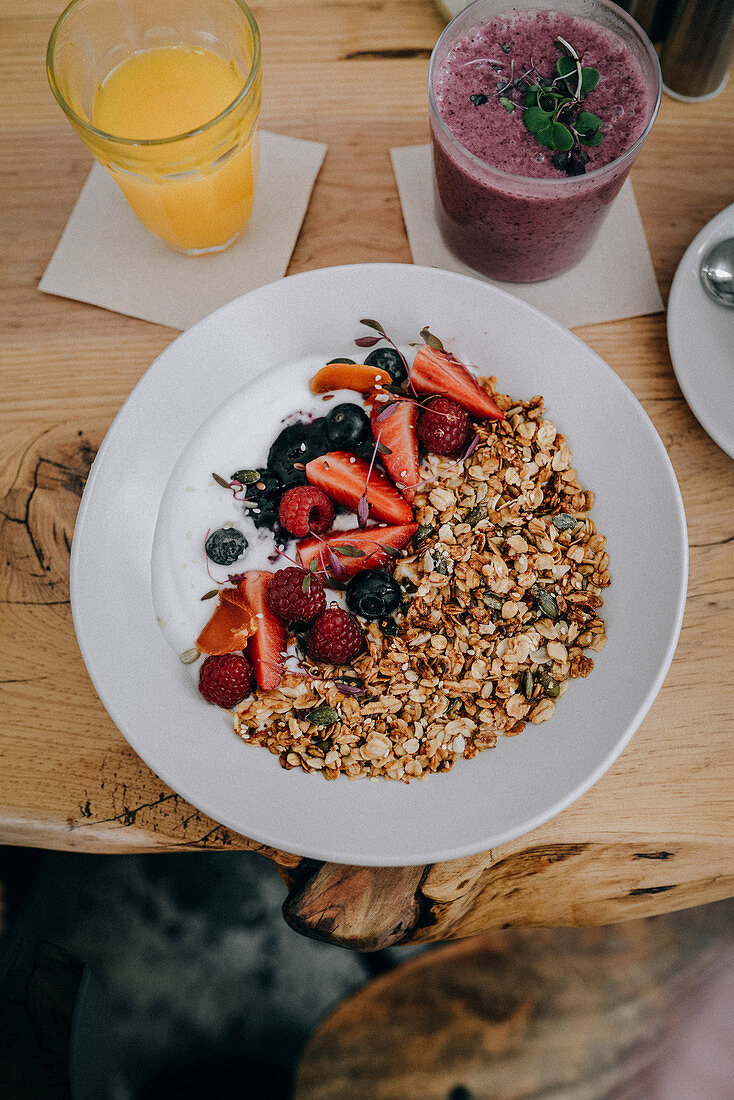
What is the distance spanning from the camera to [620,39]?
0.80 meters

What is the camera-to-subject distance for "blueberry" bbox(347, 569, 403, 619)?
32.1 inches

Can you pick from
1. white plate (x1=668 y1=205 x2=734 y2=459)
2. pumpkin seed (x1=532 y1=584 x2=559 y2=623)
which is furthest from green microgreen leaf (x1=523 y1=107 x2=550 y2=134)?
pumpkin seed (x1=532 y1=584 x2=559 y2=623)

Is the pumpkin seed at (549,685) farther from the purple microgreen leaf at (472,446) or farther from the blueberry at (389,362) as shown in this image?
the blueberry at (389,362)

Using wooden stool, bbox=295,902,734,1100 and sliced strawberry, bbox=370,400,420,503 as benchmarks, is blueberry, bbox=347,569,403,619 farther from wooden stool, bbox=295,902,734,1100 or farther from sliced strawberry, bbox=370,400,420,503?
wooden stool, bbox=295,902,734,1100

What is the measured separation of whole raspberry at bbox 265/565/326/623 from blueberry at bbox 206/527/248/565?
0.20ft

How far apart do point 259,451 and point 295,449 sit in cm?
5

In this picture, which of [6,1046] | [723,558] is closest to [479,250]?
[723,558]

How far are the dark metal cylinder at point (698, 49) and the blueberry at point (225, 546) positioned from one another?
0.87 meters

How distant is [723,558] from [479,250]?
501 mm

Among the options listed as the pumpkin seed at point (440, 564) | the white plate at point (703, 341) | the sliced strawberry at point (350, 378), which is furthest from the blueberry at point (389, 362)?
the white plate at point (703, 341)

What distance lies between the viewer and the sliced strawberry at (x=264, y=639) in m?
0.82

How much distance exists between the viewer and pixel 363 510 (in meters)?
0.84

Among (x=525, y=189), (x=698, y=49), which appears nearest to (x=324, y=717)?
(x=525, y=189)

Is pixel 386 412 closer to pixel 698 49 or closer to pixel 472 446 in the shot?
pixel 472 446
